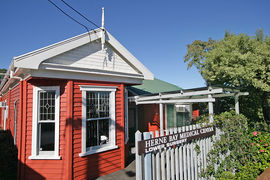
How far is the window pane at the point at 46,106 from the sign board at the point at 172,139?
359 centimetres

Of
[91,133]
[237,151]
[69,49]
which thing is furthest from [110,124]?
[237,151]

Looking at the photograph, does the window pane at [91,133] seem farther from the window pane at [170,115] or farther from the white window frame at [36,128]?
the window pane at [170,115]

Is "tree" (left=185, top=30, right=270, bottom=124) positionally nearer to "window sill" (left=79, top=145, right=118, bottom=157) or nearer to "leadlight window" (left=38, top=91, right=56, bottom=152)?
"window sill" (left=79, top=145, right=118, bottom=157)

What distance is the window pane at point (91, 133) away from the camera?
18.1 feet

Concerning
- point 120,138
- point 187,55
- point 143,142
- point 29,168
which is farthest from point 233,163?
point 187,55

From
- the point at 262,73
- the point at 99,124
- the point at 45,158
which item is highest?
the point at 262,73

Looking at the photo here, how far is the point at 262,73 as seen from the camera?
7547 millimetres

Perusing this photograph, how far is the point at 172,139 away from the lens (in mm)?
3463

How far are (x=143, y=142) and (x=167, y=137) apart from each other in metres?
0.66

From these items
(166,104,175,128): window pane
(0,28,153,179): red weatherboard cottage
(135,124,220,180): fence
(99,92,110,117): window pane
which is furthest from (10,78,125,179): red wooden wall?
(166,104,175,128): window pane

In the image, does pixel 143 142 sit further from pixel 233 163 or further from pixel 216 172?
pixel 233 163

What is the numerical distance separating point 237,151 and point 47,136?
19.2 ft

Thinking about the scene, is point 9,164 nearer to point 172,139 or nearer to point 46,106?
point 46,106

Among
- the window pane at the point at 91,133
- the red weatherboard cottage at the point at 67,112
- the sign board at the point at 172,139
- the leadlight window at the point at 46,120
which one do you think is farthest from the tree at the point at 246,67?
the leadlight window at the point at 46,120
